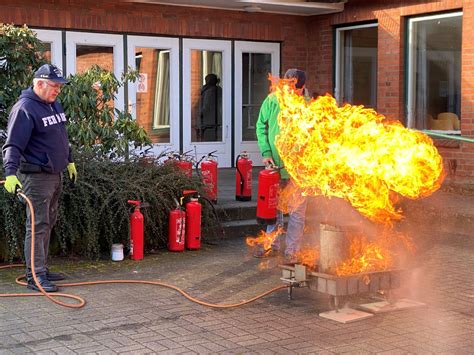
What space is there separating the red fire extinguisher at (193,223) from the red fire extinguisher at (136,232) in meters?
0.72

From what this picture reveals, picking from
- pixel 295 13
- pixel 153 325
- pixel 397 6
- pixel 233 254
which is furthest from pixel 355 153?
pixel 295 13

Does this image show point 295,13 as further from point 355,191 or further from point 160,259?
point 355,191

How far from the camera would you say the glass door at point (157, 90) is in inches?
551

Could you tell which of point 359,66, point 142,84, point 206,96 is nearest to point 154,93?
point 142,84

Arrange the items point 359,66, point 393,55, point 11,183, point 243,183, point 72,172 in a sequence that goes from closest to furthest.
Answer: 1. point 11,183
2. point 72,172
3. point 243,183
4. point 393,55
5. point 359,66

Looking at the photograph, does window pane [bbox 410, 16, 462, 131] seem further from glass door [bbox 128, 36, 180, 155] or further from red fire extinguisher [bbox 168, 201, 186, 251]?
red fire extinguisher [bbox 168, 201, 186, 251]

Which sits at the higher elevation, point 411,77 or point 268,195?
point 411,77

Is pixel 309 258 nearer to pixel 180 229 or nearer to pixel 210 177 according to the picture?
pixel 180 229

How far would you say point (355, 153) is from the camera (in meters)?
6.64

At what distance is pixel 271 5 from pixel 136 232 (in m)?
7.24

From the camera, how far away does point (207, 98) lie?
14852mm

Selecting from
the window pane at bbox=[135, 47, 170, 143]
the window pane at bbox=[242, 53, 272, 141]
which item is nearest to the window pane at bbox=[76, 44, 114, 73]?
the window pane at bbox=[135, 47, 170, 143]

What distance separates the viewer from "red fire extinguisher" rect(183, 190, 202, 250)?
9031mm

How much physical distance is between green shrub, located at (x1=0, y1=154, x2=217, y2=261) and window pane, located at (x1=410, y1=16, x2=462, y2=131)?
606cm
